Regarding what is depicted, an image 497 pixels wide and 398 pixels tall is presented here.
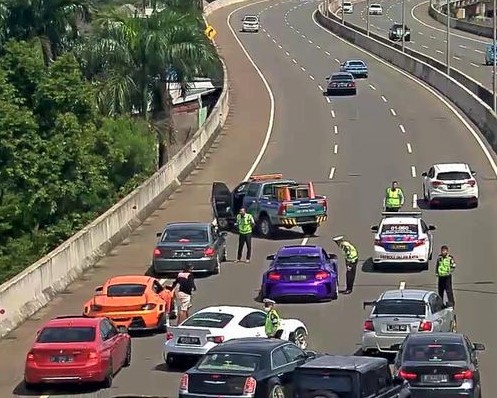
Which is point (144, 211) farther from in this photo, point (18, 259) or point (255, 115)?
point (255, 115)

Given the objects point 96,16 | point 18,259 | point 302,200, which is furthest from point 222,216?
point 96,16

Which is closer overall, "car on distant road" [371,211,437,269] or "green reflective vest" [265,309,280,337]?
"green reflective vest" [265,309,280,337]

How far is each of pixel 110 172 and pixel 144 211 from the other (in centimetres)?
891

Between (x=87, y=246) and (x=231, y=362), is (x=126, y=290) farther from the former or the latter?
(x=231, y=362)

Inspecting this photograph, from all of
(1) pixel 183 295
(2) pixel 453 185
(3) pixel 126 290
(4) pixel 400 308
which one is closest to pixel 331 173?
(2) pixel 453 185

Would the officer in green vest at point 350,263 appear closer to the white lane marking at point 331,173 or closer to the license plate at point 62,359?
the license plate at point 62,359

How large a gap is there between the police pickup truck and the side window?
61.6 ft

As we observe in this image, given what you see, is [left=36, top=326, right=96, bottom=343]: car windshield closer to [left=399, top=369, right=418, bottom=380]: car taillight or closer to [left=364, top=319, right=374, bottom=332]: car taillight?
[left=364, top=319, right=374, bottom=332]: car taillight

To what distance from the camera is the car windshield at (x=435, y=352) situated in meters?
22.5

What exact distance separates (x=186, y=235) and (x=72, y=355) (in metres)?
12.7

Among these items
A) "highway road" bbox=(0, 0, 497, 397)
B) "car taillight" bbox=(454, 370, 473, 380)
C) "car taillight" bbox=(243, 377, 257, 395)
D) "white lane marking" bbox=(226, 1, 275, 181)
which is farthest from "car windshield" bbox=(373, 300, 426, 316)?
A: "white lane marking" bbox=(226, 1, 275, 181)

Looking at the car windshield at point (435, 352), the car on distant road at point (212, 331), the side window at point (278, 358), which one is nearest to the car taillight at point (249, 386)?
the side window at point (278, 358)

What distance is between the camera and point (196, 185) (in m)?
53.0

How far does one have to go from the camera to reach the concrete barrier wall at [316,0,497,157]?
62.6m
